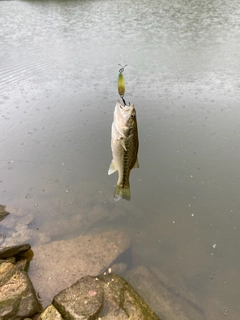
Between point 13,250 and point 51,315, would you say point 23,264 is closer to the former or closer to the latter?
point 13,250

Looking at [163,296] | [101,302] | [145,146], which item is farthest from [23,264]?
[145,146]

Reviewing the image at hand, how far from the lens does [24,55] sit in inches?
475

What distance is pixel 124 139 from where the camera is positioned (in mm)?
3113

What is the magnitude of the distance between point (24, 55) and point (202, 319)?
12009mm

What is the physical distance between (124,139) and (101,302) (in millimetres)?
2170

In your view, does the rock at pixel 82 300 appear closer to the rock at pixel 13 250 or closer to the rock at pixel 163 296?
the rock at pixel 163 296

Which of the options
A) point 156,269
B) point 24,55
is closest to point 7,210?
point 156,269

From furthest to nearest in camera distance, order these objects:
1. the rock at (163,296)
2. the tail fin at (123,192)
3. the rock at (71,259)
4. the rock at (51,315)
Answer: the rock at (71,259), the rock at (163,296), the tail fin at (123,192), the rock at (51,315)

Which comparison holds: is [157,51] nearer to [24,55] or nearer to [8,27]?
[24,55]

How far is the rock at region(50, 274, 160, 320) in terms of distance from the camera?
3422mm

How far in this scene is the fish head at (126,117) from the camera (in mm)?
2975

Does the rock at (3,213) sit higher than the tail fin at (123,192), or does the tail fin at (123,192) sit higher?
the tail fin at (123,192)

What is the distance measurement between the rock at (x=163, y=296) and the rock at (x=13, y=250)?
5.56 feet

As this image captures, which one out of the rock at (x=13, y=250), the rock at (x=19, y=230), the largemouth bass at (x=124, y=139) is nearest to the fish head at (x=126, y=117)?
the largemouth bass at (x=124, y=139)
